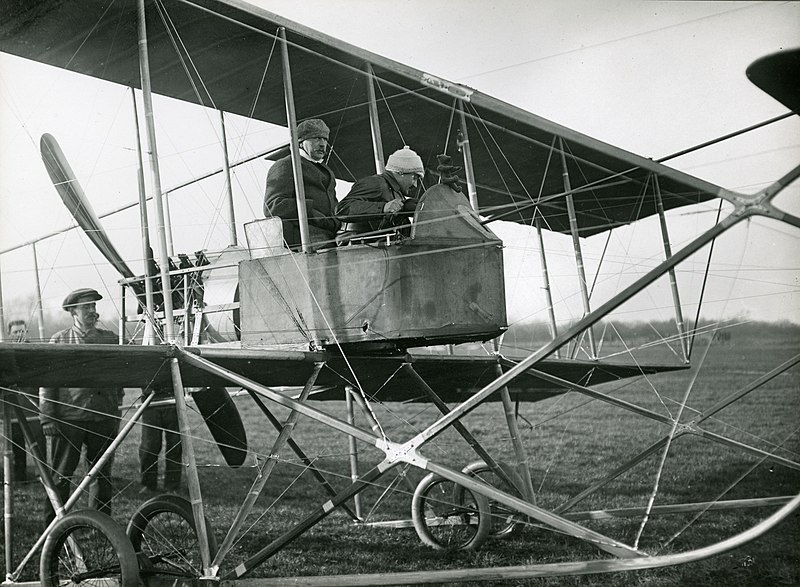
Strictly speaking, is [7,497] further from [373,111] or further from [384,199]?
[373,111]

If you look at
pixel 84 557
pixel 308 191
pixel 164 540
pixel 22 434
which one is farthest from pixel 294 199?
pixel 22 434

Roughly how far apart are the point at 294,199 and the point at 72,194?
2.23 meters

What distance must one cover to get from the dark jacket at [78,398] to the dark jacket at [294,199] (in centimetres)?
330

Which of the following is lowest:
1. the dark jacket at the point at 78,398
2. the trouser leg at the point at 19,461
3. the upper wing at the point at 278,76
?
the trouser leg at the point at 19,461

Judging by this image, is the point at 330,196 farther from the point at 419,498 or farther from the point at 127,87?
the point at 419,498

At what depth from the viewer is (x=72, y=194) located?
6730mm

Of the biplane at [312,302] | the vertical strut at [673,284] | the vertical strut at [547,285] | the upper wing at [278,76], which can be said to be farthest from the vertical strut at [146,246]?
the vertical strut at [673,284]

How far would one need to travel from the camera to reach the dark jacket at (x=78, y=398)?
26.1ft

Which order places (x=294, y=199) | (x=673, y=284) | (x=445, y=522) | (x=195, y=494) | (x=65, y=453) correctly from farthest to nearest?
(x=673, y=284), (x=65, y=453), (x=445, y=522), (x=294, y=199), (x=195, y=494)

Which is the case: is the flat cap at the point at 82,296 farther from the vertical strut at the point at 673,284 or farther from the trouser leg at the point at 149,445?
the vertical strut at the point at 673,284

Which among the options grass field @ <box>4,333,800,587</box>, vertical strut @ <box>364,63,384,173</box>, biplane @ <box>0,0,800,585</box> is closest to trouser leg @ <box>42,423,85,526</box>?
grass field @ <box>4,333,800,587</box>

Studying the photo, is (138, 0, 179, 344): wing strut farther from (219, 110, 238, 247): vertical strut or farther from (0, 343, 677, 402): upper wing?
(219, 110, 238, 247): vertical strut

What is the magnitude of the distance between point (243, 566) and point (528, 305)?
4.73m

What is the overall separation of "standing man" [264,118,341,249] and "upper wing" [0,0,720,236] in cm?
60
